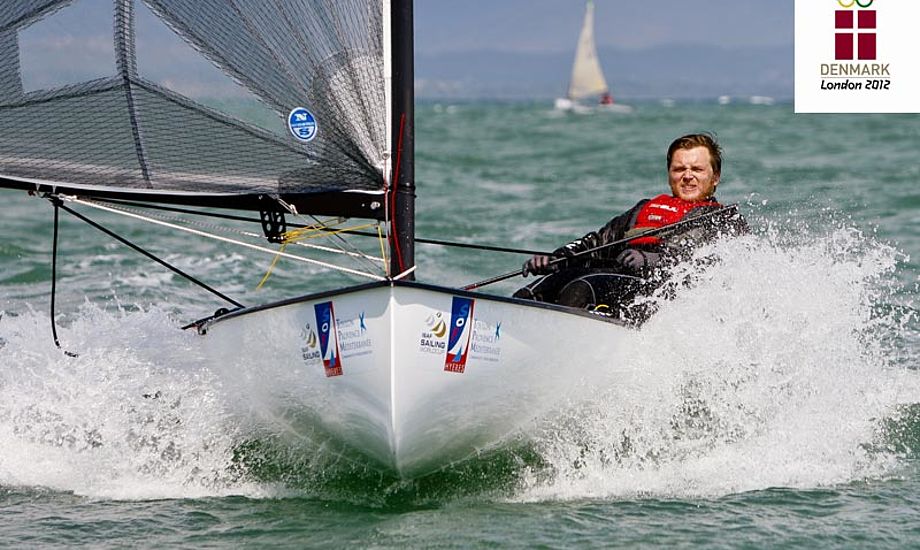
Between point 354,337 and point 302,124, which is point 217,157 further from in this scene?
point 354,337

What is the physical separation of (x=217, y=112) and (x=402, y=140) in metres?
0.77

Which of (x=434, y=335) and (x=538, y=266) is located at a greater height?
(x=538, y=266)

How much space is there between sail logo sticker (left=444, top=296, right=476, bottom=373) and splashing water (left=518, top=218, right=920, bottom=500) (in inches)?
20.1

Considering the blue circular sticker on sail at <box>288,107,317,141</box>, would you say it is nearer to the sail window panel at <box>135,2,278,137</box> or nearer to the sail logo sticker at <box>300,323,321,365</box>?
the sail window panel at <box>135,2,278,137</box>

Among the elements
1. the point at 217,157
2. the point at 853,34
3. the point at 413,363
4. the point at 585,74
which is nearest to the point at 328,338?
the point at 413,363

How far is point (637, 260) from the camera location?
16.5 feet

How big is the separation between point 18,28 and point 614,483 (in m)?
2.80

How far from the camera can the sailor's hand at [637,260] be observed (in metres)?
5.02

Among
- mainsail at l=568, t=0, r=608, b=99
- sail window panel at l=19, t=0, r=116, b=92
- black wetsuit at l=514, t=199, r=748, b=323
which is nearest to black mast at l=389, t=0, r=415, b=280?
black wetsuit at l=514, t=199, r=748, b=323

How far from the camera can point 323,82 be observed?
436cm

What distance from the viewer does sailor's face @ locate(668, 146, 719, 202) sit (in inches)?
213

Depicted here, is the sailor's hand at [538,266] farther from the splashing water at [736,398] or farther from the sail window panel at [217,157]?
the sail window panel at [217,157]

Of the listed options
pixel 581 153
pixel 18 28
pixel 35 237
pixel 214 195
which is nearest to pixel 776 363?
pixel 214 195

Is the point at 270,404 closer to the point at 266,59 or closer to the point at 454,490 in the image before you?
the point at 454,490
